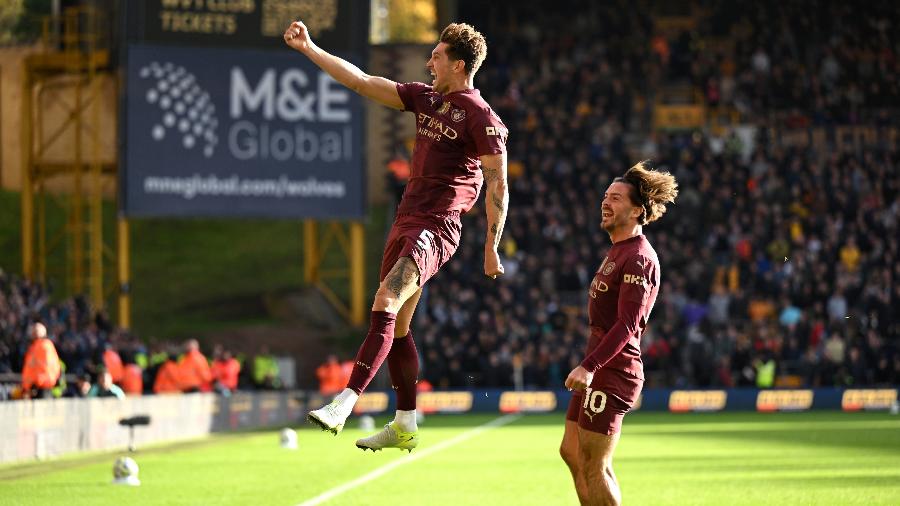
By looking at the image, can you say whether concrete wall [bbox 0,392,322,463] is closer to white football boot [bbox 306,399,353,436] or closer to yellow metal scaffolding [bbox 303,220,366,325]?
yellow metal scaffolding [bbox 303,220,366,325]

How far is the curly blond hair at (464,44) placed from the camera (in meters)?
9.62

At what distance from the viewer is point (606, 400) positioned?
30.2 feet

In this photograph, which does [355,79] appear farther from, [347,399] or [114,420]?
[114,420]

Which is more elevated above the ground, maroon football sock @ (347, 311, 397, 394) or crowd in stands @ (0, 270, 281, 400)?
maroon football sock @ (347, 311, 397, 394)

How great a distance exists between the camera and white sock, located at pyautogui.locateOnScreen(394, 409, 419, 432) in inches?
388

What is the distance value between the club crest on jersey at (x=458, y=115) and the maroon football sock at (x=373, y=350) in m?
1.26

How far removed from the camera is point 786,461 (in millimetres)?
19172

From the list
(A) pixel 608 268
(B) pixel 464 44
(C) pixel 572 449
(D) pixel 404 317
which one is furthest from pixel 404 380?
(B) pixel 464 44

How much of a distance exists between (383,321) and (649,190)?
1771 millimetres

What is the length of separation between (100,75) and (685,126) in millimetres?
18690

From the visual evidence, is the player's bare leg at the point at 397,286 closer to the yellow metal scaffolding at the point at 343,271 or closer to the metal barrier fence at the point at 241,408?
the metal barrier fence at the point at 241,408

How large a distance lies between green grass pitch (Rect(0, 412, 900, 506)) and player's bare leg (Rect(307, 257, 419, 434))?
186 inches

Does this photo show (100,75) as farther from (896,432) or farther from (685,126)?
(896,432)

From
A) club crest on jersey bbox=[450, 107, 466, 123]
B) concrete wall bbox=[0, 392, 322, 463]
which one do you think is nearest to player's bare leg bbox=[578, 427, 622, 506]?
club crest on jersey bbox=[450, 107, 466, 123]
